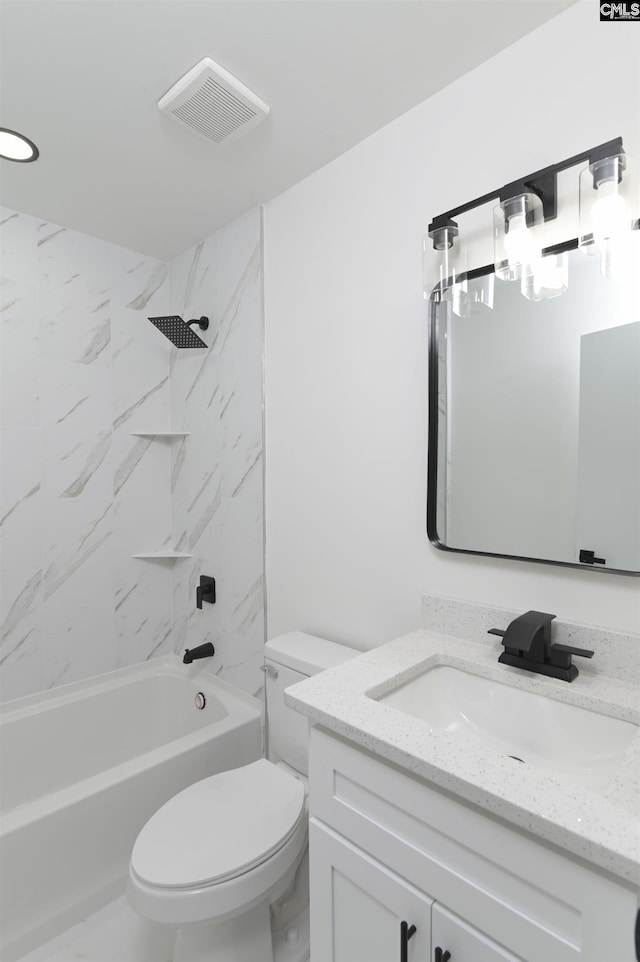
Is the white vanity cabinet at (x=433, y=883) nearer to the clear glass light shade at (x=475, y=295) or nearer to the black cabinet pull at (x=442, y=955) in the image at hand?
the black cabinet pull at (x=442, y=955)

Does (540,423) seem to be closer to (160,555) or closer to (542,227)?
(542,227)

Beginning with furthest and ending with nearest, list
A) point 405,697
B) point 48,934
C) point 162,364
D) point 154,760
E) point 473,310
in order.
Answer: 1. point 162,364
2. point 154,760
3. point 48,934
4. point 473,310
5. point 405,697

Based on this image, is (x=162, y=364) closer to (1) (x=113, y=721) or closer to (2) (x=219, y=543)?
(2) (x=219, y=543)

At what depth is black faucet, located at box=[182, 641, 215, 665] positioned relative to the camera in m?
2.24

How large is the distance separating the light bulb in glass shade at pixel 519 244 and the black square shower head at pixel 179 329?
144 centimetres

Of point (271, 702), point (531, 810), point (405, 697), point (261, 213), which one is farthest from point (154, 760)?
point (261, 213)

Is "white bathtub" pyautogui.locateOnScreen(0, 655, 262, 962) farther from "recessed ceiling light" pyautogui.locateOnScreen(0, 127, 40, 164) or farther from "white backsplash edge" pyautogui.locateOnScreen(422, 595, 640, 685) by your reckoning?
"recessed ceiling light" pyautogui.locateOnScreen(0, 127, 40, 164)

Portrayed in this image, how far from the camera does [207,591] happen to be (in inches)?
91.5

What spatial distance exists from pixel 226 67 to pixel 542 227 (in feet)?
3.14

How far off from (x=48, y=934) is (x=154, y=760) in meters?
0.54

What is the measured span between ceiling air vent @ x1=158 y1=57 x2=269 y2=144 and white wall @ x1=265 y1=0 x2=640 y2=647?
1.24 feet

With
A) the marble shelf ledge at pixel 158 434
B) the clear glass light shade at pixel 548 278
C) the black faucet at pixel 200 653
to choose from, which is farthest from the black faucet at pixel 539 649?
the marble shelf ledge at pixel 158 434

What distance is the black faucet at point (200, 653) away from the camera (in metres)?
2.24

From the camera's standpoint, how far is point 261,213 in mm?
2027
